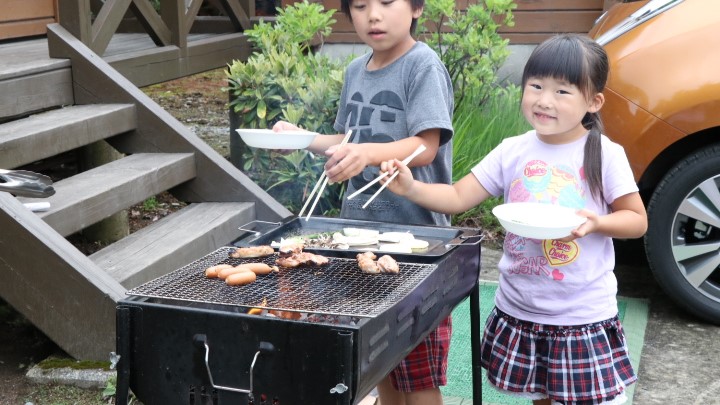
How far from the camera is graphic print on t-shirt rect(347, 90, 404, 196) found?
9.95 feet

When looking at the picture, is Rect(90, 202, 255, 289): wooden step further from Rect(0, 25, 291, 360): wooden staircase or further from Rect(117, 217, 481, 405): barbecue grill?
Rect(117, 217, 481, 405): barbecue grill

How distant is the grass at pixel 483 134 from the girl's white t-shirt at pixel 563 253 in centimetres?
356

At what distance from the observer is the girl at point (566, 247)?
2670 millimetres

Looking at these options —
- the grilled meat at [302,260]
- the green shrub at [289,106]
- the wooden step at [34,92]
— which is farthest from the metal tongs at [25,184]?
the green shrub at [289,106]

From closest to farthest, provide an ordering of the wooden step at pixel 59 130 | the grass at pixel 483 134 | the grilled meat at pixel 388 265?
the grilled meat at pixel 388 265, the wooden step at pixel 59 130, the grass at pixel 483 134

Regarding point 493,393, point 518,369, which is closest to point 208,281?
point 518,369

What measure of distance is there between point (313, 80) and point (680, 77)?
2658 millimetres

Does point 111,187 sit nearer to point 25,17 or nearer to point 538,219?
point 538,219

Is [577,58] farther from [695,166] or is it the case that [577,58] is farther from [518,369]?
[695,166]

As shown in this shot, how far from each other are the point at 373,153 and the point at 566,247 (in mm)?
652

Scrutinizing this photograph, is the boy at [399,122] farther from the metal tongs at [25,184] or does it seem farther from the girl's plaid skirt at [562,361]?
the metal tongs at [25,184]

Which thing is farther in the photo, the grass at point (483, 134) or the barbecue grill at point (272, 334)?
the grass at point (483, 134)

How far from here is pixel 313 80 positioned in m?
6.39

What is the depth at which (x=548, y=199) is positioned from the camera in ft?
8.96
